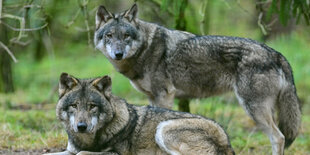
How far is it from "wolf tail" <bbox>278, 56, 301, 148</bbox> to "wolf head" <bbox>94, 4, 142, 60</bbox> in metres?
2.28

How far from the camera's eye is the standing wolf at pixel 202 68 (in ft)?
23.2

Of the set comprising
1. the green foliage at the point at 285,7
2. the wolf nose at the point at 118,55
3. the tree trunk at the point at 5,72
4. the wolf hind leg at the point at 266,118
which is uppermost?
the green foliage at the point at 285,7

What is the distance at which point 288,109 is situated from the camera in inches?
285

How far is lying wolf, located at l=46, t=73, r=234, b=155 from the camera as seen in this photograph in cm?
564

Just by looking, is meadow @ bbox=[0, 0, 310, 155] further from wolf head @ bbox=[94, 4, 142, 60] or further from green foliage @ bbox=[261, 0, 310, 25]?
green foliage @ bbox=[261, 0, 310, 25]

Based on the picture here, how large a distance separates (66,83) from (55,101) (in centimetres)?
622

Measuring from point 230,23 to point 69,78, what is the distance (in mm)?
20270

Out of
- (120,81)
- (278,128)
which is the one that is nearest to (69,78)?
(278,128)

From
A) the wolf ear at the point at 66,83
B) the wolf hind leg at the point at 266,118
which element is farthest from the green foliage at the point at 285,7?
the wolf ear at the point at 66,83

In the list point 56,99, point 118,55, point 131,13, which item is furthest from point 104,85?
point 56,99

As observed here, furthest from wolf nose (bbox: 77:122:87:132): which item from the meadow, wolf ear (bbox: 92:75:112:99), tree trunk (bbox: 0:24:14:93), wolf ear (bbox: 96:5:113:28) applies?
tree trunk (bbox: 0:24:14:93)

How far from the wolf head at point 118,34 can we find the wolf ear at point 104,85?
142 cm

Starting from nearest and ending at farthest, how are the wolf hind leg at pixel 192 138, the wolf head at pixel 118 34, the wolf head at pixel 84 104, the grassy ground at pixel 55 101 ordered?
the wolf head at pixel 84 104, the wolf hind leg at pixel 192 138, the wolf head at pixel 118 34, the grassy ground at pixel 55 101

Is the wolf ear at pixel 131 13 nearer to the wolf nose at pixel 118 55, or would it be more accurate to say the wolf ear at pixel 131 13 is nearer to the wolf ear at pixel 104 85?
the wolf nose at pixel 118 55
